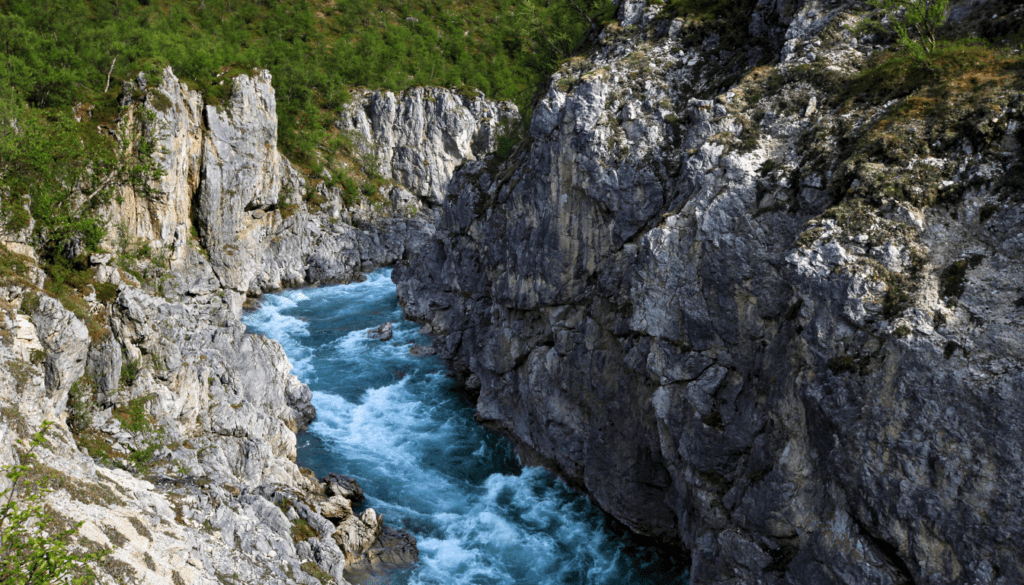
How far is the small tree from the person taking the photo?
16.7 meters

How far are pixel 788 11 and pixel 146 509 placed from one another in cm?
2890

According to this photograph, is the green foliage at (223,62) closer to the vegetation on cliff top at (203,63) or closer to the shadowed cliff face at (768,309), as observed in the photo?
the vegetation on cliff top at (203,63)

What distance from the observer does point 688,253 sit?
19.0 m

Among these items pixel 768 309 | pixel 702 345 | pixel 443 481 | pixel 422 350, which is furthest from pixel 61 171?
pixel 768 309

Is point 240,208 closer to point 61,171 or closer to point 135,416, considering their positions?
point 61,171

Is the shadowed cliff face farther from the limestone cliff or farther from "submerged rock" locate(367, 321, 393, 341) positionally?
"submerged rock" locate(367, 321, 393, 341)

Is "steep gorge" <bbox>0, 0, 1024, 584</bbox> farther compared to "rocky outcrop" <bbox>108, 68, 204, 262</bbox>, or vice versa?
"rocky outcrop" <bbox>108, 68, 204, 262</bbox>

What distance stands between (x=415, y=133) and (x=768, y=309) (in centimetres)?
6920

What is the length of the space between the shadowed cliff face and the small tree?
1381 mm

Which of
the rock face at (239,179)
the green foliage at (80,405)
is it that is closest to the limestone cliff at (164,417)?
the green foliage at (80,405)

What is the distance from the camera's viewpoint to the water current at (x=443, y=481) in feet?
70.8

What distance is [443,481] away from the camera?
26.9 meters

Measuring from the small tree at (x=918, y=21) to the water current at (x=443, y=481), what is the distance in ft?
64.8

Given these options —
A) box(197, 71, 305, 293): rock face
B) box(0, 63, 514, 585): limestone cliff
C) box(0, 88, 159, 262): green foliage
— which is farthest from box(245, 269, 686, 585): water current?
box(0, 88, 159, 262): green foliage
